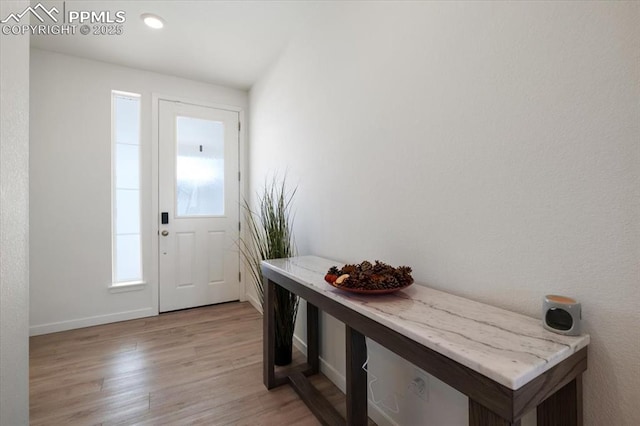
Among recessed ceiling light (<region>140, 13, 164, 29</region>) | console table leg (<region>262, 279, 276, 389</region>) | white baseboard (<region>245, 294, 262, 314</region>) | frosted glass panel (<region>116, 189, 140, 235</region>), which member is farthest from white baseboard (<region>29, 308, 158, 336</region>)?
recessed ceiling light (<region>140, 13, 164, 29</region>)

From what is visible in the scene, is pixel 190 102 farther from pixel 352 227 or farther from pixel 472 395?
pixel 472 395

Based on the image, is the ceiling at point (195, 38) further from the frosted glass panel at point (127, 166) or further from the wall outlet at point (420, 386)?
the wall outlet at point (420, 386)

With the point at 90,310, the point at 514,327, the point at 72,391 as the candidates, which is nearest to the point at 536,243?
the point at 514,327

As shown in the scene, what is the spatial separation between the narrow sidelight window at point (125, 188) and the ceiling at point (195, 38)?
18.0 inches

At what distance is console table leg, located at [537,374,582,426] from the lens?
2.63 feet

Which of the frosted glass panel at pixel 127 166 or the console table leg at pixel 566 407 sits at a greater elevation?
the frosted glass panel at pixel 127 166

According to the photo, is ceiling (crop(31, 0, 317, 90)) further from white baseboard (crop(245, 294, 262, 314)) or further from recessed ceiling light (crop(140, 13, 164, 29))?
white baseboard (crop(245, 294, 262, 314))

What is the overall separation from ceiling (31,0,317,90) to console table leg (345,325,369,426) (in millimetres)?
2199

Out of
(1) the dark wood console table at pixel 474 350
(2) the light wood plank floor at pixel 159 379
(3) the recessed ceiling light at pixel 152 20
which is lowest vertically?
(2) the light wood plank floor at pixel 159 379

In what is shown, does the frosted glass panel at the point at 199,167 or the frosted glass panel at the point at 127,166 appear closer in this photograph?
the frosted glass panel at the point at 127,166

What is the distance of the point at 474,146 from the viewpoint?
1094mm

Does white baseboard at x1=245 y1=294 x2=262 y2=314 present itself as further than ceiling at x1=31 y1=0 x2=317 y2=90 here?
Yes

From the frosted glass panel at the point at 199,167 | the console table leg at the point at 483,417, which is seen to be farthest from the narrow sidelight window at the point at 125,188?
the console table leg at the point at 483,417

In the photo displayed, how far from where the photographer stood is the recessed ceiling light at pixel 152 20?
2.17m
